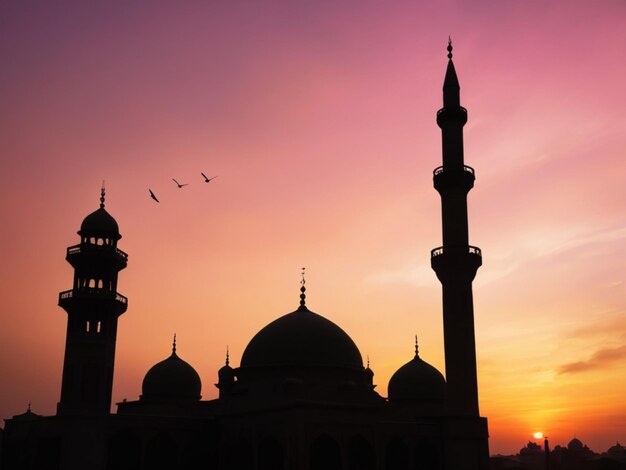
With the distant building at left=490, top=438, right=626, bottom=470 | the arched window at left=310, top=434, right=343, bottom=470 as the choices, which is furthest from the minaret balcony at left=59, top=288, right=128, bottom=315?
the distant building at left=490, top=438, right=626, bottom=470

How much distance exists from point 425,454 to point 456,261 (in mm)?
8952

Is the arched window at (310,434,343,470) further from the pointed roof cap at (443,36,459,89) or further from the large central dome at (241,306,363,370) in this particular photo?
the pointed roof cap at (443,36,459,89)

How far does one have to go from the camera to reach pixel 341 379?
111 feet

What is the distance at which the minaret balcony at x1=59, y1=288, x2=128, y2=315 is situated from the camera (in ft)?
103

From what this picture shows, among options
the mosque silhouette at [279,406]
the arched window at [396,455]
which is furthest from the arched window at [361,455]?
the arched window at [396,455]

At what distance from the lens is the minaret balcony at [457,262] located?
32562 mm

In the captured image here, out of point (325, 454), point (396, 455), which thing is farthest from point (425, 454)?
point (325, 454)

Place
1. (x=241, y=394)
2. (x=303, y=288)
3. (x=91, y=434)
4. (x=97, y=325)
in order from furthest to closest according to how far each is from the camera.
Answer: (x=303, y=288) < (x=241, y=394) < (x=97, y=325) < (x=91, y=434)

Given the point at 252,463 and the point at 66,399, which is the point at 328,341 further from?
the point at 66,399

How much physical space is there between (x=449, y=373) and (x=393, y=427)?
3598 mm

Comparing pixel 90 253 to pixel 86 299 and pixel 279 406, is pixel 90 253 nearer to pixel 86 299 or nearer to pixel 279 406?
pixel 86 299

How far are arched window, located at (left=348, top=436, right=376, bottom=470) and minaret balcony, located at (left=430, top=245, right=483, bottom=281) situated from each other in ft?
27.0

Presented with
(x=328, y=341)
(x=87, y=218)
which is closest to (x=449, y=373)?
(x=328, y=341)

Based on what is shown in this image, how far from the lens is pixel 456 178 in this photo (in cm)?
3381
